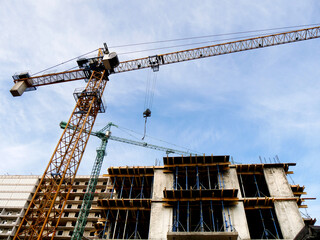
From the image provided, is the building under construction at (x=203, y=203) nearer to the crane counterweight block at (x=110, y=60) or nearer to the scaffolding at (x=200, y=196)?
the scaffolding at (x=200, y=196)

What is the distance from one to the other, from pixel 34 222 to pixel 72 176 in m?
7.25

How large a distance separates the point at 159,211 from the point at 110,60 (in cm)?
2559

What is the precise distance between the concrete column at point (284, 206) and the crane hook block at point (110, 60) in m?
28.8

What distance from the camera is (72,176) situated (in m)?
35.4

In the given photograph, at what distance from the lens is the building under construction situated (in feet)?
87.4

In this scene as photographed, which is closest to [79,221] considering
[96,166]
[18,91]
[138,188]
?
[96,166]

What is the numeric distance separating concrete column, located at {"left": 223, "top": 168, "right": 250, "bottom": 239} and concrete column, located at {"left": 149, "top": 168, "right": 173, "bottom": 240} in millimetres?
6657

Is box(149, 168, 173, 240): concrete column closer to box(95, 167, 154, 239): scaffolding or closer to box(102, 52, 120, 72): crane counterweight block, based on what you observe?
box(95, 167, 154, 239): scaffolding

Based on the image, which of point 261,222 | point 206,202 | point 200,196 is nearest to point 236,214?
point 206,202

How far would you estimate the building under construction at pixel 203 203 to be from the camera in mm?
26625

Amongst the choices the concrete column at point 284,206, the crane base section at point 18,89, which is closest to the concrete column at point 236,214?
the concrete column at point 284,206

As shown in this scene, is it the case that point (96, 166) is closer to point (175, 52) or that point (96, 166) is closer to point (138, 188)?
point (138, 188)

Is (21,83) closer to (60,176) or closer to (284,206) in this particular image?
(60,176)

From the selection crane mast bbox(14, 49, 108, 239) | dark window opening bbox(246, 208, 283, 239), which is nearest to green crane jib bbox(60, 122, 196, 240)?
crane mast bbox(14, 49, 108, 239)
